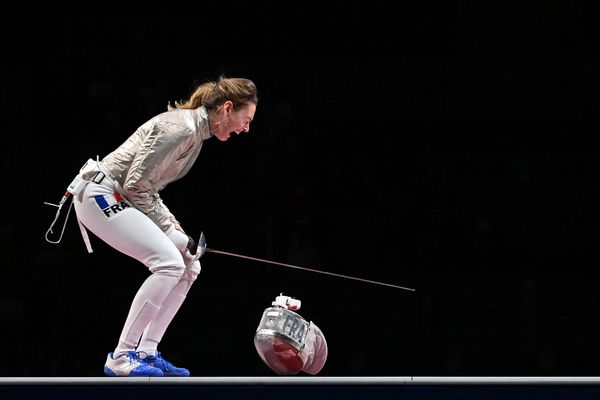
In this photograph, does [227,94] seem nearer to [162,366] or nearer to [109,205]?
[109,205]

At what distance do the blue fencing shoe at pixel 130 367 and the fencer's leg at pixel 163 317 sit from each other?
6 cm

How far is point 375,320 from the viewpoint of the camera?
417 centimetres

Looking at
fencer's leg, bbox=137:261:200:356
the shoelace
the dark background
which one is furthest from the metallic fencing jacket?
the dark background

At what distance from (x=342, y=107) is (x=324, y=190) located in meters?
0.53

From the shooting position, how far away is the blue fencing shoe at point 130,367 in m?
2.75

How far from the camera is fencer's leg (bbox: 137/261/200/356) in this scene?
289 centimetres

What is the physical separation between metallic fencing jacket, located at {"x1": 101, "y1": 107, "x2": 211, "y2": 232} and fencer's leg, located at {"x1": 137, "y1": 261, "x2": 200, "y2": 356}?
165 mm

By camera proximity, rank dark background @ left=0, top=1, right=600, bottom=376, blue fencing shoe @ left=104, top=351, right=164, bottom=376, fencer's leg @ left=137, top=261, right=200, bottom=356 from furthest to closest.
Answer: dark background @ left=0, top=1, right=600, bottom=376 < fencer's leg @ left=137, top=261, right=200, bottom=356 < blue fencing shoe @ left=104, top=351, right=164, bottom=376

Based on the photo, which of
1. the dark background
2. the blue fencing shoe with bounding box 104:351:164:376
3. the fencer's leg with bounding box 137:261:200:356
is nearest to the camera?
the blue fencing shoe with bounding box 104:351:164:376

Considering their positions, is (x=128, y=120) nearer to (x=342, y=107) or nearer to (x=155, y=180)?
(x=342, y=107)

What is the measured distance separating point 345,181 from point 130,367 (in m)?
2.12

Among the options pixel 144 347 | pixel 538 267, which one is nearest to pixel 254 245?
pixel 538 267

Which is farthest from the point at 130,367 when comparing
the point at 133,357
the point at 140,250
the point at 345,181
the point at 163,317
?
the point at 345,181

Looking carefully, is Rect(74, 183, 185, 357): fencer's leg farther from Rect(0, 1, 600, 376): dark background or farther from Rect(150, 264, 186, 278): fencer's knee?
Rect(0, 1, 600, 376): dark background
